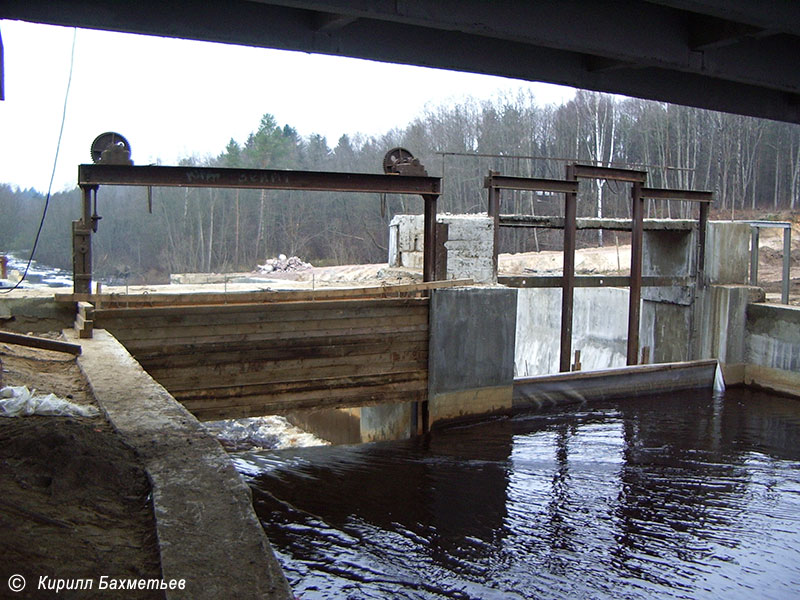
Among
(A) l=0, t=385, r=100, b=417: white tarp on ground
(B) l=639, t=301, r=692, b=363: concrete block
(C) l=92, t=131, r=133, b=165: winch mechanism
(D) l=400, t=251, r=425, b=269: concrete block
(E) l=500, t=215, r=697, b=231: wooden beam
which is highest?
(C) l=92, t=131, r=133, b=165: winch mechanism

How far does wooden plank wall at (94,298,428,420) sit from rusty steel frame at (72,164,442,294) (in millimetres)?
681

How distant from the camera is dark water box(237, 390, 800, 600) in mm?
5777

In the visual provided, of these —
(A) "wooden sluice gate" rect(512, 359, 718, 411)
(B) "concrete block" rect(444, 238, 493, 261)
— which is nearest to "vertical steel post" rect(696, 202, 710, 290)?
(A) "wooden sluice gate" rect(512, 359, 718, 411)

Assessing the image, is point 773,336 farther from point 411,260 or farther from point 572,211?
point 411,260

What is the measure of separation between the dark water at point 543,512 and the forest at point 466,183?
24.1m

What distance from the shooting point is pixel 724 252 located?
1452 cm

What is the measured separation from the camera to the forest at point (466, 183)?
3425 centimetres

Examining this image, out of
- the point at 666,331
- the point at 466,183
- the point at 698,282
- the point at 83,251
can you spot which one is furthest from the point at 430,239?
the point at 466,183

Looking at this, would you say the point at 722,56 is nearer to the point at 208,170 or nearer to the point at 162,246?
the point at 208,170

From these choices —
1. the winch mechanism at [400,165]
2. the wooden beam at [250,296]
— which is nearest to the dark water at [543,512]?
the wooden beam at [250,296]

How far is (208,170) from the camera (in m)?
8.69

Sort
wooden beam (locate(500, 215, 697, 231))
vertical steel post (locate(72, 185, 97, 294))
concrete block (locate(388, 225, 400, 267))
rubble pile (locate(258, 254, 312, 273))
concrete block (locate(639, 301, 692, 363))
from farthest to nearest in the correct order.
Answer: rubble pile (locate(258, 254, 312, 273))
concrete block (locate(639, 301, 692, 363))
concrete block (locate(388, 225, 400, 267))
wooden beam (locate(500, 215, 697, 231))
vertical steel post (locate(72, 185, 97, 294))

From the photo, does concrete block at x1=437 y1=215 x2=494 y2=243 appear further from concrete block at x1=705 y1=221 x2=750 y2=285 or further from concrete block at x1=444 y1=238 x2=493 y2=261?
concrete block at x1=705 y1=221 x2=750 y2=285

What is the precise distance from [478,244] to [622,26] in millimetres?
6335
